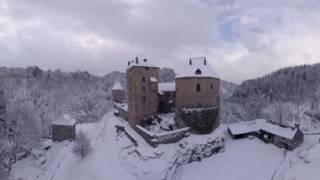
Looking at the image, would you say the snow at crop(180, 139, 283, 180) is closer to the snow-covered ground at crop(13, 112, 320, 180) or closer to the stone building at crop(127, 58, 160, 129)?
the snow-covered ground at crop(13, 112, 320, 180)

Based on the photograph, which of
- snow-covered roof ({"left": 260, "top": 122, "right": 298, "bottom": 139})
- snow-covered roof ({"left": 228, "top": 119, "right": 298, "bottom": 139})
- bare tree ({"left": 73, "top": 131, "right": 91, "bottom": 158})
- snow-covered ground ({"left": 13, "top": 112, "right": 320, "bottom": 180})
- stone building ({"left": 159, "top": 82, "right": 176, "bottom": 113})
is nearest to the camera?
→ snow-covered ground ({"left": 13, "top": 112, "right": 320, "bottom": 180})

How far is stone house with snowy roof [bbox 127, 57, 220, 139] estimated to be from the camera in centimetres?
4097

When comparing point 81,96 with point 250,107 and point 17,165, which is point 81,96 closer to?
point 250,107

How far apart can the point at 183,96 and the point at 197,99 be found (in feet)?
5.58

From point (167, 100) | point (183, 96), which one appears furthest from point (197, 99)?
point (167, 100)

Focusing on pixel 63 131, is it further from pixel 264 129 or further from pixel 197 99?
pixel 264 129

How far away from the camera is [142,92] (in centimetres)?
4253

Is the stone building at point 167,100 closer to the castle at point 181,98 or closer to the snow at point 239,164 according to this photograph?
the castle at point 181,98

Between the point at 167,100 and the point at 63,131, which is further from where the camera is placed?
the point at 63,131

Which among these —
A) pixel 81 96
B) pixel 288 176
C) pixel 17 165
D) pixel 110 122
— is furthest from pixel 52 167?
pixel 81 96

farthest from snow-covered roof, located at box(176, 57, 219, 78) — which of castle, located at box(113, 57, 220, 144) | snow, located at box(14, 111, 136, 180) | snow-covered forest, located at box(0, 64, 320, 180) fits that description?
snow-covered forest, located at box(0, 64, 320, 180)

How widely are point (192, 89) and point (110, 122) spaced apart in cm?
1311

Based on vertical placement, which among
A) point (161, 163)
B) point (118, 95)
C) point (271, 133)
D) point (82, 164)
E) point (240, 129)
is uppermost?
point (118, 95)

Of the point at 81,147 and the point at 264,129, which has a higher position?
the point at 264,129
